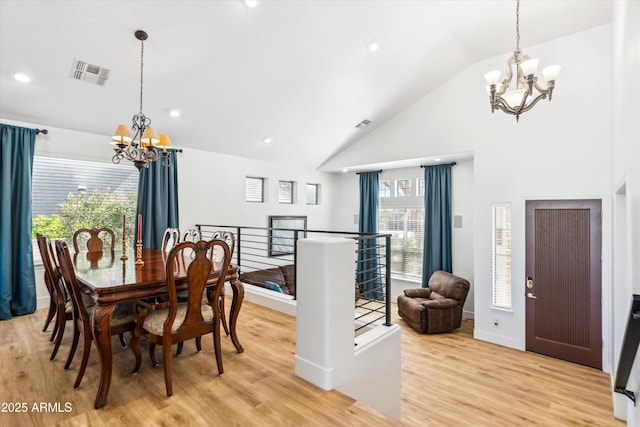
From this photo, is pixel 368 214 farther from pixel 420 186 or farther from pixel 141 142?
pixel 141 142

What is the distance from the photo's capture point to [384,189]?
7418 millimetres

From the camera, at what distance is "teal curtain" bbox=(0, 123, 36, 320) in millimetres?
3775

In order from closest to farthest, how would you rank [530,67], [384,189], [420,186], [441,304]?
[530,67] < [441,304] < [420,186] < [384,189]

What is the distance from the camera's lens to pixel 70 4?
9.25ft

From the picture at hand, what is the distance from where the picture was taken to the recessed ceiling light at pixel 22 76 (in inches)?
131

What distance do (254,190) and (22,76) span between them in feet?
12.7

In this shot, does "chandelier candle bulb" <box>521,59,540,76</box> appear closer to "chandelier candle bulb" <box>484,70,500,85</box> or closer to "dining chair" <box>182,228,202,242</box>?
"chandelier candle bulb" <box>484,70,500,85</box>

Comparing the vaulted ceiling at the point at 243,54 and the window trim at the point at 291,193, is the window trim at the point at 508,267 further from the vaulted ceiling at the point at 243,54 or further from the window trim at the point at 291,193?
the window trim at the point at 291,193

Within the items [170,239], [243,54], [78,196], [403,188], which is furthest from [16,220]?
[403,188]

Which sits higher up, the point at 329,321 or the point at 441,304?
the point at 329,321

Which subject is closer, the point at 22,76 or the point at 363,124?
the point at 22,76

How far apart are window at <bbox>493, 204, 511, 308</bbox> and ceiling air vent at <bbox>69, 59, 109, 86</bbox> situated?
17.8 ft

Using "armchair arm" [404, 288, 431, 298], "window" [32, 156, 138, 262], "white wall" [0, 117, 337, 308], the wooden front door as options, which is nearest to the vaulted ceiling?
"white wall" [0, 117, 337, 308]

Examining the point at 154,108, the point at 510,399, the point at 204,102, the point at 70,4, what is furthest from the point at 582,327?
the point at 70,4
